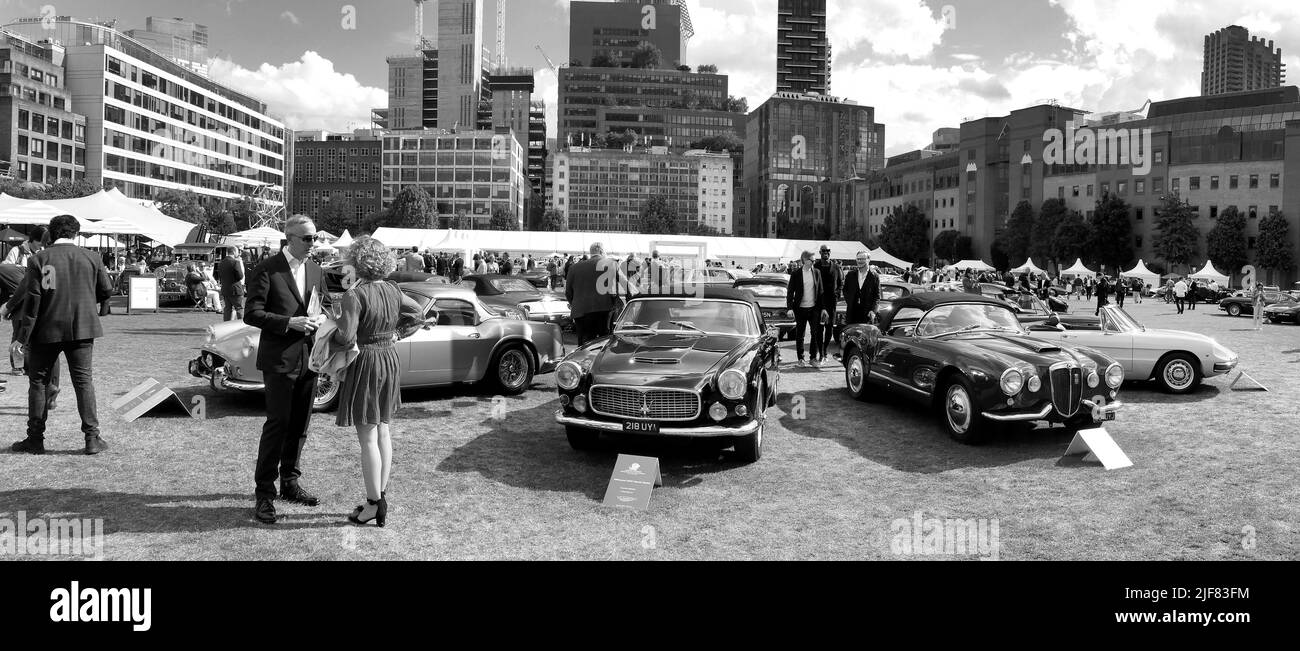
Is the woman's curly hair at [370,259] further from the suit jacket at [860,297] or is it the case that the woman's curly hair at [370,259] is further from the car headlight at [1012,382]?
the suit jacket at [860,297]

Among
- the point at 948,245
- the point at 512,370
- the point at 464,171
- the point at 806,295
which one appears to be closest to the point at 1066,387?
the point at 806,295

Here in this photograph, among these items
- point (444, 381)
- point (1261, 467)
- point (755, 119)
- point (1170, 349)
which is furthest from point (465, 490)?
point (755, 119)

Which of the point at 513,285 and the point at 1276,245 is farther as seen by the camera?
the point at 1276,245

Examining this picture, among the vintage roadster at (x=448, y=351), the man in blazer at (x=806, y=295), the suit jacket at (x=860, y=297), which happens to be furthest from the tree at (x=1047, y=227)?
the vintage roadster at (x=448, y=351)

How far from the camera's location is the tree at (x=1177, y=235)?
293 ft

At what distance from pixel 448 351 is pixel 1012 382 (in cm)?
643

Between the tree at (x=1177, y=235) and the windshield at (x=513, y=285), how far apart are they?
3556 inches

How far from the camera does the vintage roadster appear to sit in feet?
31.4

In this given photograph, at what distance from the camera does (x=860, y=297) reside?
579 inches

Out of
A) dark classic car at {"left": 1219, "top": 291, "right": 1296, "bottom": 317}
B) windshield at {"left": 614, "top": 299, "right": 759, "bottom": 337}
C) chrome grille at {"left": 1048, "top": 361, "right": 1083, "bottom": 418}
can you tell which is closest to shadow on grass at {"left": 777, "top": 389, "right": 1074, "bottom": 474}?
chrome grille at {"left": 1048, "top": 361, "right": 1083, "bottom": 418}

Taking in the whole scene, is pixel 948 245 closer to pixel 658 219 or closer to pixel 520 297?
pixel 658 219

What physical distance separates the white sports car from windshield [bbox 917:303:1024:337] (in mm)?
2084
